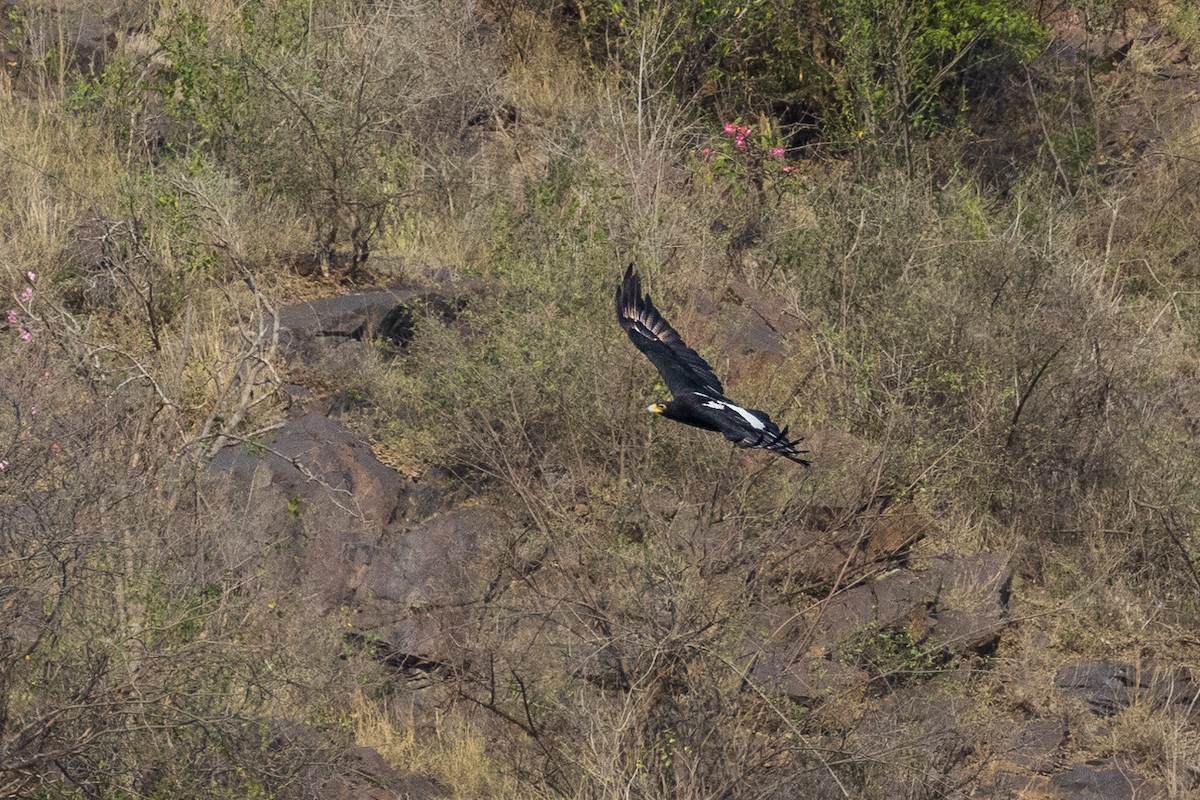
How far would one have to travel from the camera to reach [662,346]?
8062 millimetres

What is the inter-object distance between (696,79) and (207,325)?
435 cm

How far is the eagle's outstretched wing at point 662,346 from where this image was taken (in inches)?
308

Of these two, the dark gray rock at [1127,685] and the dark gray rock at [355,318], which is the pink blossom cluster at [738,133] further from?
the dark gray rock at [1127,685]

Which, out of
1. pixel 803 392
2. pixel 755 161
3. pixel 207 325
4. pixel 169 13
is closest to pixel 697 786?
pixel 803 392

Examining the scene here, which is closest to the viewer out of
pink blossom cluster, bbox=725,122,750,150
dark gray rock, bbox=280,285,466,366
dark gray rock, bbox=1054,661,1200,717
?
dark gray rock, bbox=1054,661,1200,717

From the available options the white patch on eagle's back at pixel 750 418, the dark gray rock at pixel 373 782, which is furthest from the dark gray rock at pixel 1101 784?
the dark gray rock at pixel 373 782

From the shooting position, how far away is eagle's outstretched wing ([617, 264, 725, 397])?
7.82m

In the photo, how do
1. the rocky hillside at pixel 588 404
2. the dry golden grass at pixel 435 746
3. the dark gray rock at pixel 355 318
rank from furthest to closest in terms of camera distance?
the dark gray rock at pixel 355 318, the dry golden grass at pixel 435 746, the rocky hillside at pixel 588 404

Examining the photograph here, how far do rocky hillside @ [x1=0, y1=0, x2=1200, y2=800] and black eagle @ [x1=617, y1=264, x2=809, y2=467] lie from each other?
0.31 m

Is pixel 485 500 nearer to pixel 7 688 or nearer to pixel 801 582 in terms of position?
pixel 801 582

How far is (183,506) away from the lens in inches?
287

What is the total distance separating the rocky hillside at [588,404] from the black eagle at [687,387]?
0.31 m

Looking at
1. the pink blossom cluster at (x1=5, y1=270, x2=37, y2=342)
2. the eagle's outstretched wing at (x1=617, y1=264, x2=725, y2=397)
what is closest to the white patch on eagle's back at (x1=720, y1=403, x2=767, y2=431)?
the eagle's outstretched wing at (x1=617, y1=264, x2=725, y2=397)

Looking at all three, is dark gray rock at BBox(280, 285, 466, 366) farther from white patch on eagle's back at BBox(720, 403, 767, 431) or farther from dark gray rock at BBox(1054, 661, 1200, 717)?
dark gray rock at BBox(1054, 661, 1200, 717)
